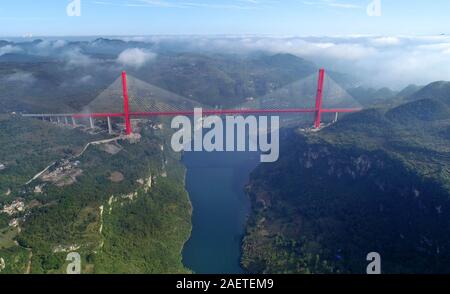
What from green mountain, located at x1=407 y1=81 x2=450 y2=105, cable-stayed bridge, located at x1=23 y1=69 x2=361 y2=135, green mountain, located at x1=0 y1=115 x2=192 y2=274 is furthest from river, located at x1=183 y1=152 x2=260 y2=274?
green mountain, located at x1=407 y1=81 x2=450 y2=105

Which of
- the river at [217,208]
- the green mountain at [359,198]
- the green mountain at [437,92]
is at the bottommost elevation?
the river at [217,208]

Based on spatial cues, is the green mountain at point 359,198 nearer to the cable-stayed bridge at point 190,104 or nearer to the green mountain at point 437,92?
the green mountain at point 437,92

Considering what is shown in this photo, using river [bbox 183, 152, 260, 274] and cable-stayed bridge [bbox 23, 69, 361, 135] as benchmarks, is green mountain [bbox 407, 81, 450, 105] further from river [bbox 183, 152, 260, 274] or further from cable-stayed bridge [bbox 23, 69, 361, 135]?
river [bbox 183, 152, 260, 274]

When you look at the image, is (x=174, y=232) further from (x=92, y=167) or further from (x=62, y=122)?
(x=62, y=122)

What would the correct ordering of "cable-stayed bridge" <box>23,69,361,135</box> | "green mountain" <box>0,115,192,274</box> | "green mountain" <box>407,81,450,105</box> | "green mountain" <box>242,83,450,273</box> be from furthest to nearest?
"green mountain" <box>407,81,450,105</box>, "cable-stayed bridge" <box>23,69,361,135</box>, "green mountain" <box>242,83,450,273</box>, "green mountain" <box>0,115,192,274</box>

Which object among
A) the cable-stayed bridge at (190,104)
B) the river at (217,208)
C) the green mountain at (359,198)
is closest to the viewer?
the green mountain at (359,198)

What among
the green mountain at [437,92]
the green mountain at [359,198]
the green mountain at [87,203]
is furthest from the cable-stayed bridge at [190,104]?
the green mountain at [437,92]
